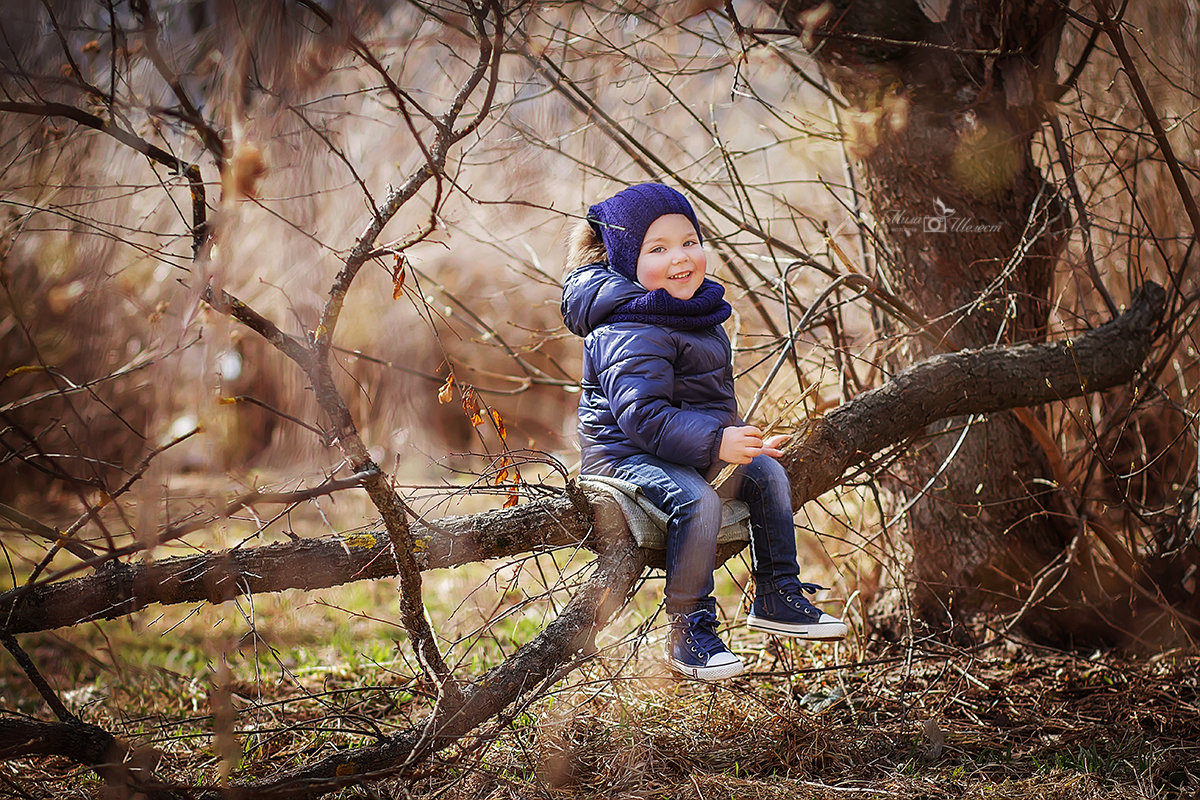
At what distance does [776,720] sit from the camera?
9.48 feet

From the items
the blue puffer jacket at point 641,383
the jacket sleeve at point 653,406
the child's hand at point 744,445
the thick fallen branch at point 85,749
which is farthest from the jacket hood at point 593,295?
the thick fallen branch at point 85,749

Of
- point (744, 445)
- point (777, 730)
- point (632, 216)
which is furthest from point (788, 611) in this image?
point (632, 216)

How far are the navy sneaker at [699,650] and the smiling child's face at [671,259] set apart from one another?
809 millimetres

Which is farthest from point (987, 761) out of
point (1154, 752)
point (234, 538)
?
point (234, 538)

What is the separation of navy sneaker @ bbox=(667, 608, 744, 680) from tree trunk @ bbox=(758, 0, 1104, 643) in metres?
1.27

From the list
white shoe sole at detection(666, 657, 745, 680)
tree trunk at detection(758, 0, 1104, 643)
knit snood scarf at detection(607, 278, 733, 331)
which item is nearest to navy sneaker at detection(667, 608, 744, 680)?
white shoe sole at detection(666, 657, 745, 680)

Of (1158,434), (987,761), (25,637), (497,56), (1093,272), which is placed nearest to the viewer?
(497,56)

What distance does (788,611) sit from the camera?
2426 mm

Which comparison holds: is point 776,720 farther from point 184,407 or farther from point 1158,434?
point 1158,434

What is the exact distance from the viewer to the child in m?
2.32

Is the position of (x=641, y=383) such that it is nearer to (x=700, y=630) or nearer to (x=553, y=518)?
(x=553, y=518)

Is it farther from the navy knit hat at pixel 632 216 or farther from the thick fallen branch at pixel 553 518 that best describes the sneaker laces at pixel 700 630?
the navy knit hat at pixel 632 216

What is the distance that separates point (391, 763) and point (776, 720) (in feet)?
4.32

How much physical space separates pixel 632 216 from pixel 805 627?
1.12m
